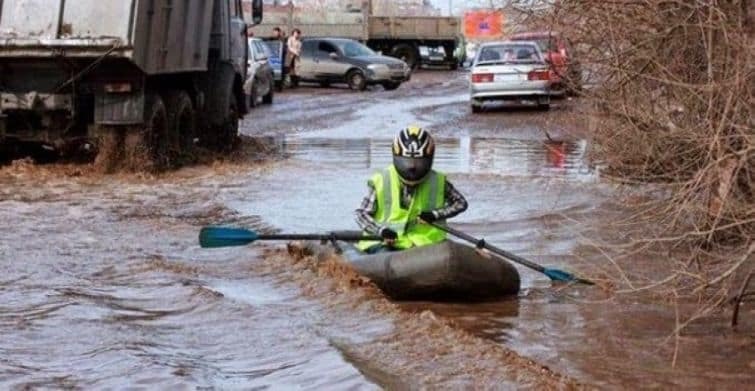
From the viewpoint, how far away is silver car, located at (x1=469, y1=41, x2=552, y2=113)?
81.9ft

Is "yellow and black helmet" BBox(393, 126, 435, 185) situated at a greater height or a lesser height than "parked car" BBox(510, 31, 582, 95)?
lesser

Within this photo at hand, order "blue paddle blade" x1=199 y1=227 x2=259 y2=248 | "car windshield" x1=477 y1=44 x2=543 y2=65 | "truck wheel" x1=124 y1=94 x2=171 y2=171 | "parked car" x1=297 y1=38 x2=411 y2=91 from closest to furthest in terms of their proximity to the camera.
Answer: "blue paddle blade" x1=199 y1=227 x2=259 y2=248 < "truck wheel" x1=124 y1=94 x2=171 y2=171 < "car windshield" x1=477 y1=44 x2=543 y2=65 < "parked car" x1=297 y1=38 x2=411 y2=91

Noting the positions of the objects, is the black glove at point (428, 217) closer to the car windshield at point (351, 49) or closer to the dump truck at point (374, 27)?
the car windshield at point (351, 49)

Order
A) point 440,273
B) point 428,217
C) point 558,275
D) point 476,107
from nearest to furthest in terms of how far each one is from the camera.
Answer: point 440,273 → point 558,275 → point 428,217 → point 476,107

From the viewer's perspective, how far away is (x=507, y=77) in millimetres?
25484

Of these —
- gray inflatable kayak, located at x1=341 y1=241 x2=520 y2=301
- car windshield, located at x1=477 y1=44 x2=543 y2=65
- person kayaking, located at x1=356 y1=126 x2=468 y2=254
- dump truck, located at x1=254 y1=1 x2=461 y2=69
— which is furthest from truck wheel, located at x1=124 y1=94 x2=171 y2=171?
dump truck, located at x1=254 y1=1 x2=461 y2=69

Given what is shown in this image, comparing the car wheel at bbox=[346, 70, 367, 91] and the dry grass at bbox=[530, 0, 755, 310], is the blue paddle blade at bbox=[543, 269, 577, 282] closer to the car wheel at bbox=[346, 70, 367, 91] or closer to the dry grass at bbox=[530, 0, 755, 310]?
the dry grass at bbox=[530, 0, 755, 310]

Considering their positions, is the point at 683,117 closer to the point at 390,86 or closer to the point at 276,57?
the point at 276,57

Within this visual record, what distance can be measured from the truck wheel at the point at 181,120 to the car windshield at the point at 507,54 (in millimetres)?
9354

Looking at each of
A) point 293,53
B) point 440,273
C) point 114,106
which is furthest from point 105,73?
point 293,53

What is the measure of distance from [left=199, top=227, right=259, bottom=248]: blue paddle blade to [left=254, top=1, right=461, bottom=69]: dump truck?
119ft

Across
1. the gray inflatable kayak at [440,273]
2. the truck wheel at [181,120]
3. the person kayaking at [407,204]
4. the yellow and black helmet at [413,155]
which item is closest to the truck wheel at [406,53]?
the truck wheel at [181,120]

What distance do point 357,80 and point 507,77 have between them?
12270 millimetres

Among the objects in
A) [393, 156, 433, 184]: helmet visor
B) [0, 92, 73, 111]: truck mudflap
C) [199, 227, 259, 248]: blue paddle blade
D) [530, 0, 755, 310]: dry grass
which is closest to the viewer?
[530, 0, 755, 310]: dry grass
